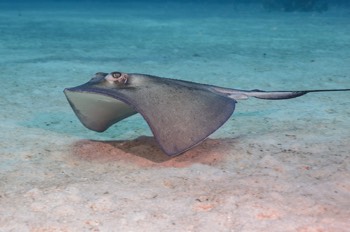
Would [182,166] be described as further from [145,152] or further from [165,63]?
[165,63]

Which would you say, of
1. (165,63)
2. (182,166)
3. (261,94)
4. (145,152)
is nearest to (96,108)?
(145,152)

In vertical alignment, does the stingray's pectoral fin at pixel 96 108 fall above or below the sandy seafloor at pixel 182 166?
above

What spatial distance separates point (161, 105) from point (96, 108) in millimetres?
518

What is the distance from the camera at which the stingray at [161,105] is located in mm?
2520

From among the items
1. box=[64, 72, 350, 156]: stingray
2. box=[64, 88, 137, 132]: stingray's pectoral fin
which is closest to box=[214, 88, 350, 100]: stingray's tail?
box=[64, 72, 350, 156]: stingray

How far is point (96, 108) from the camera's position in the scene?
9.41 feet

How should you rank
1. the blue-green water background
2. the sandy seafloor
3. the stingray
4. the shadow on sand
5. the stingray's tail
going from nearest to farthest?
the sandy seafloor → the stingray → the shadow on sand → the stingray's tail → the blue-green water background

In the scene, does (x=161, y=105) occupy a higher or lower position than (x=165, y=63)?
higher

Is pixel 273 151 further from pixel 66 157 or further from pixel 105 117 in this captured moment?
pixel 66 157

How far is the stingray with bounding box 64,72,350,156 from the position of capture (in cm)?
252

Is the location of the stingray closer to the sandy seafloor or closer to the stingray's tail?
the stingray's tail

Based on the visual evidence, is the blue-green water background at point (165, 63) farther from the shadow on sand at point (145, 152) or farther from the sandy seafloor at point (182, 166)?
the shadow on sand at point (145, 152)

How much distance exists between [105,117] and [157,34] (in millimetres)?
8694

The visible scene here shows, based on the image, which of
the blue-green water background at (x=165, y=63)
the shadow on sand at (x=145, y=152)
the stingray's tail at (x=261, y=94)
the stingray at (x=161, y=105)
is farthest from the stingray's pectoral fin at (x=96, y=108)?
the stingray's tail at (x=261, y=94)
